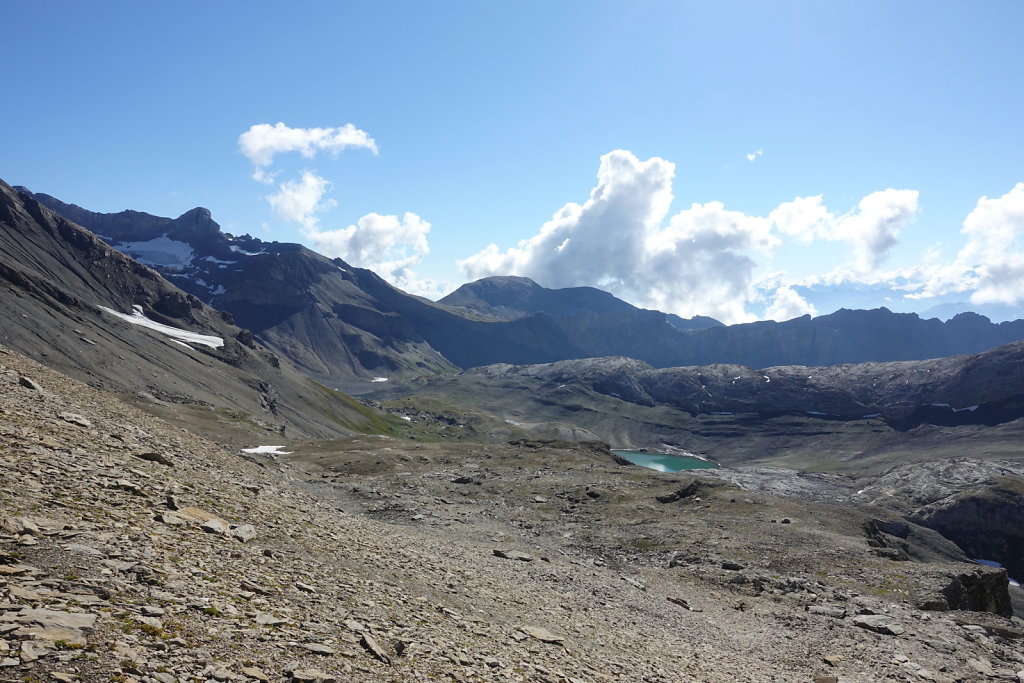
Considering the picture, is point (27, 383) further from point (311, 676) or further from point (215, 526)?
point (311, 676)

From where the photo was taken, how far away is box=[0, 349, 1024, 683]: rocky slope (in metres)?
11.3

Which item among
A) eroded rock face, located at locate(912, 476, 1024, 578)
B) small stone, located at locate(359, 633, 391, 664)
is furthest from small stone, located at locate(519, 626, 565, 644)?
eroded rock face, located at locate(912, 476, 1024, 578)

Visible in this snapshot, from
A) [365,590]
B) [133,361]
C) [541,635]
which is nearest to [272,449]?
[365,590]

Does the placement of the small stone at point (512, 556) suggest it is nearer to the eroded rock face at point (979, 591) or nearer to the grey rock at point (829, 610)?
the grey rock at point (829, 610)

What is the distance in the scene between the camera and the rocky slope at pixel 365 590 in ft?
37.1

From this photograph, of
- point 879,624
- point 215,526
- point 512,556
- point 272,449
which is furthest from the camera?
point 272,449

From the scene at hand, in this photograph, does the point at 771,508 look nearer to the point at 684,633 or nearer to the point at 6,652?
the point at 684,633

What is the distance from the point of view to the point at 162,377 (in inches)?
Result: 5753

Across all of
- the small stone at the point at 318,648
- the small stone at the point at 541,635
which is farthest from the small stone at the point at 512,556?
the small stone at the point at 318,648

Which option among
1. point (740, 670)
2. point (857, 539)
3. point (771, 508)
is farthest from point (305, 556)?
point (771, 508)

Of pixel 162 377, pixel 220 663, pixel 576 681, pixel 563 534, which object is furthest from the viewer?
pixel 162 377

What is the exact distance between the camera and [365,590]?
18125 mm

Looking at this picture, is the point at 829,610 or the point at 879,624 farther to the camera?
the point at 829,610

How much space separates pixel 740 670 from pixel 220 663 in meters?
21.6
